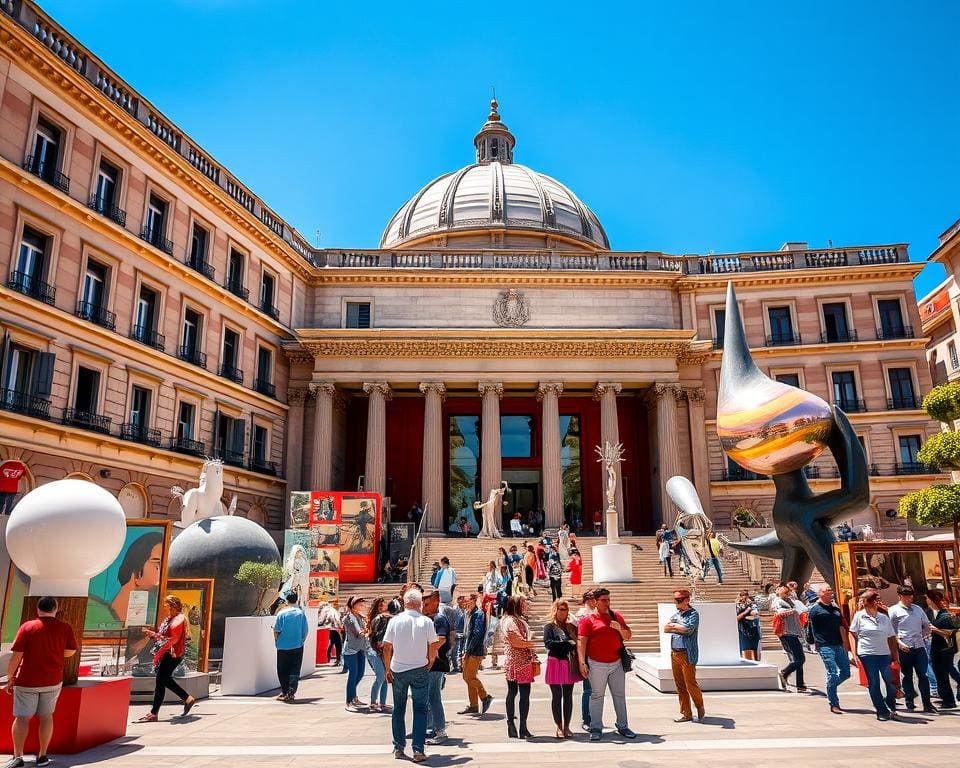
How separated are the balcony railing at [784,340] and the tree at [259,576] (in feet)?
98.4

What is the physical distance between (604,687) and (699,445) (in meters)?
29.3

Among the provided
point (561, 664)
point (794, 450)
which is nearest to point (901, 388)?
point (794, 450)

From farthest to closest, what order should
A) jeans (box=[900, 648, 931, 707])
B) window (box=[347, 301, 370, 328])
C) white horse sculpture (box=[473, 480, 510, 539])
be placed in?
1. window (box=[347, 301, 370, 328])
2. white horse sculpture (box=[473, 480, 510, 539])
3. jeans (box=[900, 648, 931, 707])

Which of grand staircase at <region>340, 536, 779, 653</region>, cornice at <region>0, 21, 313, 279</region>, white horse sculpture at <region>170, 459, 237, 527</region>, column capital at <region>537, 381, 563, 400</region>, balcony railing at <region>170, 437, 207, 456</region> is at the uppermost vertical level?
cornice at <region>0, 21, 313, 279</region>

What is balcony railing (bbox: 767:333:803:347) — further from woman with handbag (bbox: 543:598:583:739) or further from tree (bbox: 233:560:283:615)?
woman with handbag (bbox: 543:598:583:739)

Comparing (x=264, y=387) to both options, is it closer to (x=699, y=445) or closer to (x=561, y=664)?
(x=699, y=445)

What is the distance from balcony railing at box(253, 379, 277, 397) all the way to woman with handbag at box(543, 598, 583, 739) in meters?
27.3

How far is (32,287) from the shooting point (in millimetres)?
23359

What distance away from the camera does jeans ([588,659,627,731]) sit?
930 cm

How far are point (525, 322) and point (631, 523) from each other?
39.6 ft

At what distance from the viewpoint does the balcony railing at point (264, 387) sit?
113 feet

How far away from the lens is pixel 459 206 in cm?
5384

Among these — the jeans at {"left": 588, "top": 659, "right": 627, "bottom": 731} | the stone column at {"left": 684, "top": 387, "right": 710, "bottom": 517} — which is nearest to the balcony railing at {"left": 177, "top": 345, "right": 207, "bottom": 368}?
the stone column at {"left": 684, "top": 387, "right": 710, "bottom": 517}

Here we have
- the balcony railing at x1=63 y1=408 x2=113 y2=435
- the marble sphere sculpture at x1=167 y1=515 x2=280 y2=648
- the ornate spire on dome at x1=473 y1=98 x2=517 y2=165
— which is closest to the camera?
the marble sphere sculpture at x1=167 y1=515 x2=280 y2=648
